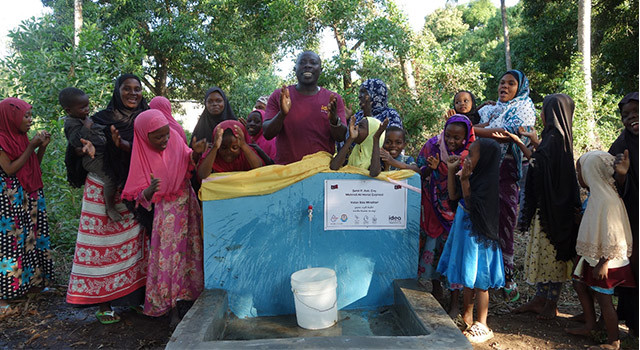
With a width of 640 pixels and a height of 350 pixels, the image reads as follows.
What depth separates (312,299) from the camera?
9.89 feet

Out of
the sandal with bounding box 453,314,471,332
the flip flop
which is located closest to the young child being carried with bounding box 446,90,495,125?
the sandal with bounding box 453,314,471,332

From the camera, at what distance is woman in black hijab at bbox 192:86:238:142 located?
13.4 ft

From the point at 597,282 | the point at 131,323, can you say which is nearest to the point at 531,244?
the point at 597,282

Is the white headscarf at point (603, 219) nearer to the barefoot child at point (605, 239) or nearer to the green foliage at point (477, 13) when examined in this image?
the barefoot child at point (605, 239)

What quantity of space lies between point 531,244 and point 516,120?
110 centimetres

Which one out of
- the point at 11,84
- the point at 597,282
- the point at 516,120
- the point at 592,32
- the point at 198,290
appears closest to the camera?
the point at 597,282

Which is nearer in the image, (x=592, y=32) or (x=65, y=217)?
(x=65, y=217)

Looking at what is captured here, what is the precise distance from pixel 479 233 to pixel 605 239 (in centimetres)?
81

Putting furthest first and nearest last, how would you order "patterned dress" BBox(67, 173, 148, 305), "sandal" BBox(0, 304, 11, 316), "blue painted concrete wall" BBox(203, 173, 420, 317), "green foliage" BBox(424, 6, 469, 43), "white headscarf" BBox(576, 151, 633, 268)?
"green foliage" BBox(424, 6, 469, 43) → "sandal" BBox(0, 304, 11, 316) → "patterned dress" BBox(67, 173, 148, 305) → "blue painted concrete wall" BBox(203, 173, 420, 317) → "white headscarf" BBox(576, 151, 633, 268)

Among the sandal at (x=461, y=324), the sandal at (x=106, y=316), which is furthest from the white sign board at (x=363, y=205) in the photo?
the sandal at (x=106, y=316)

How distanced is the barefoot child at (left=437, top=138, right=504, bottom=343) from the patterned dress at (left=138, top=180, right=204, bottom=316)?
210cm

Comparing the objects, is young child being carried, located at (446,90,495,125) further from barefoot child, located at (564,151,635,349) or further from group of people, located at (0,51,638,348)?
barefoot child, located at (564,151,635,349)

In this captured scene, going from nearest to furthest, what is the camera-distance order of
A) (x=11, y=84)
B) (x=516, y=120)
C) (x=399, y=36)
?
(x=516, y=120) < (x=11, y=84) < (x=399, y=36)

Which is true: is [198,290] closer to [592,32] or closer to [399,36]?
[399,36]
